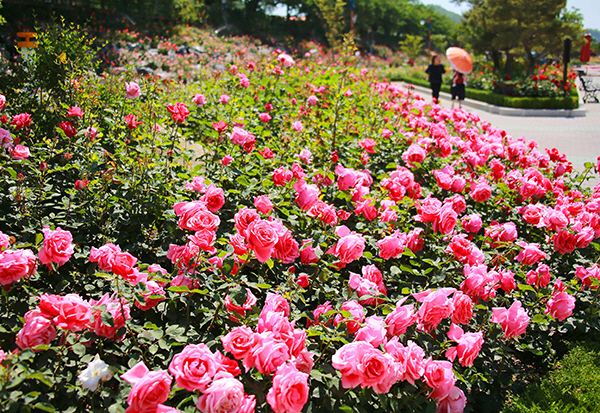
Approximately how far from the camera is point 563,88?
1402 centimetres

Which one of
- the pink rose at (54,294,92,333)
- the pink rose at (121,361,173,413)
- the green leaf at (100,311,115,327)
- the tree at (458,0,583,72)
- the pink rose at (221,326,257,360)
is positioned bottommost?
the pink rose at (121,361,173,413)

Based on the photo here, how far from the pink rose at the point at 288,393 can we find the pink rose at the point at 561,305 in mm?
1594

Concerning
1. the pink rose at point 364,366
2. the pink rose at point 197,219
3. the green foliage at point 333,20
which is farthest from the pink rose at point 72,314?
the green foliage at point 333,20

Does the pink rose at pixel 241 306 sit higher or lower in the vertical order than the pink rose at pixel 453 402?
higher

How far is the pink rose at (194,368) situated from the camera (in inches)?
45.4

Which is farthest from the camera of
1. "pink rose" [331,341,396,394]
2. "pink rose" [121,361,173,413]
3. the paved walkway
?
the paved walkway

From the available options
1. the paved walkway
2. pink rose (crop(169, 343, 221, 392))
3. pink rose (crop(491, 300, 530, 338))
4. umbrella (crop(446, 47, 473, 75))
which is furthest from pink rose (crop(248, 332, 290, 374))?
umbrella (crop(446, 47, 473, 75))

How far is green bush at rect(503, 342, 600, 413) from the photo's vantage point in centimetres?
187

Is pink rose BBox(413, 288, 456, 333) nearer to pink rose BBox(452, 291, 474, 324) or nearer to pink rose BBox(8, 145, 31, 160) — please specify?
pink rose BBox(452, 291, 474, 324)

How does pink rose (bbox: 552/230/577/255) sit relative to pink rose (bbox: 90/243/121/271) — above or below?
below

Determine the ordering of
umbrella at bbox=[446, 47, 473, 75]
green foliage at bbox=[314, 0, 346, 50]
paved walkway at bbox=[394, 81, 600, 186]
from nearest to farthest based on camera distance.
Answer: paved walkway at bbox=[394, 81, 600, 186], umbrella at bbox=[446, 47, 473, 75], green foliage at bbox=[314, 0, 346, 50]

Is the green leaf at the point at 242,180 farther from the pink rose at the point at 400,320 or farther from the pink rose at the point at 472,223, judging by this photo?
the pink rose at the point at 472,223

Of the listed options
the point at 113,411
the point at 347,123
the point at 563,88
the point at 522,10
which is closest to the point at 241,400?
the point at 113,411

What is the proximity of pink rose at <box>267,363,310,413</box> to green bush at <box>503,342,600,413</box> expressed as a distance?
4.10 feet
